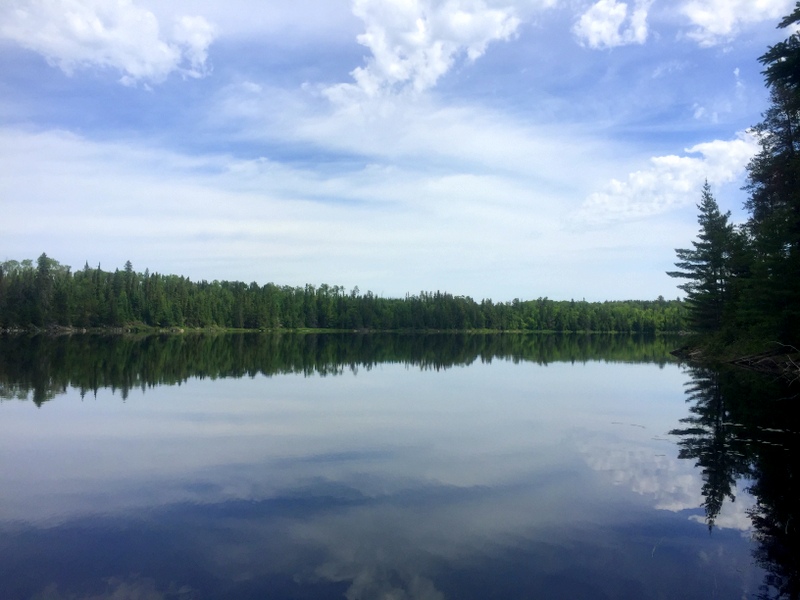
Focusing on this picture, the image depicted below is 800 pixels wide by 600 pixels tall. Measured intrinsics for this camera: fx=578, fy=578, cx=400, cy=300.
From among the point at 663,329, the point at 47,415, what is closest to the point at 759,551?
the point at 47,415

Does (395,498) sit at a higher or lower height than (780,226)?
lower

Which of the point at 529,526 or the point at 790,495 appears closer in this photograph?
the point at 529,526

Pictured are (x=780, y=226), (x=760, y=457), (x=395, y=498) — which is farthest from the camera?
(x=780, y=226)

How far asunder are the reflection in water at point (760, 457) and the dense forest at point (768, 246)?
5.91m

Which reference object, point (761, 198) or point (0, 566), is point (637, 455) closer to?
point (0, 566)

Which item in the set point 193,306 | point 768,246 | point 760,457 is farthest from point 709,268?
point 193,306

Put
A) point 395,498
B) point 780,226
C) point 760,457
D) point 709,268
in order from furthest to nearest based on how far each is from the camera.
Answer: point 709,268
point 780,226
point 760,457
point 395,498

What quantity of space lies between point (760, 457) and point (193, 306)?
488ft

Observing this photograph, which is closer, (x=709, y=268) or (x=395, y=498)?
(x=395, y=498)

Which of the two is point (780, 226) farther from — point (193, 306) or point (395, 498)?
point (193, 306)

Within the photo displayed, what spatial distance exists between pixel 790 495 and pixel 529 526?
5479 millimetres

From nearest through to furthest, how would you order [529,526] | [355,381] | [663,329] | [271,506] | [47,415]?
[529,526] < [271,506] < [47,415] < [355,381] < [663,329]

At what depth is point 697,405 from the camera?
2364cm

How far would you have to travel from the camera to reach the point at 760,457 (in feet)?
46.5
